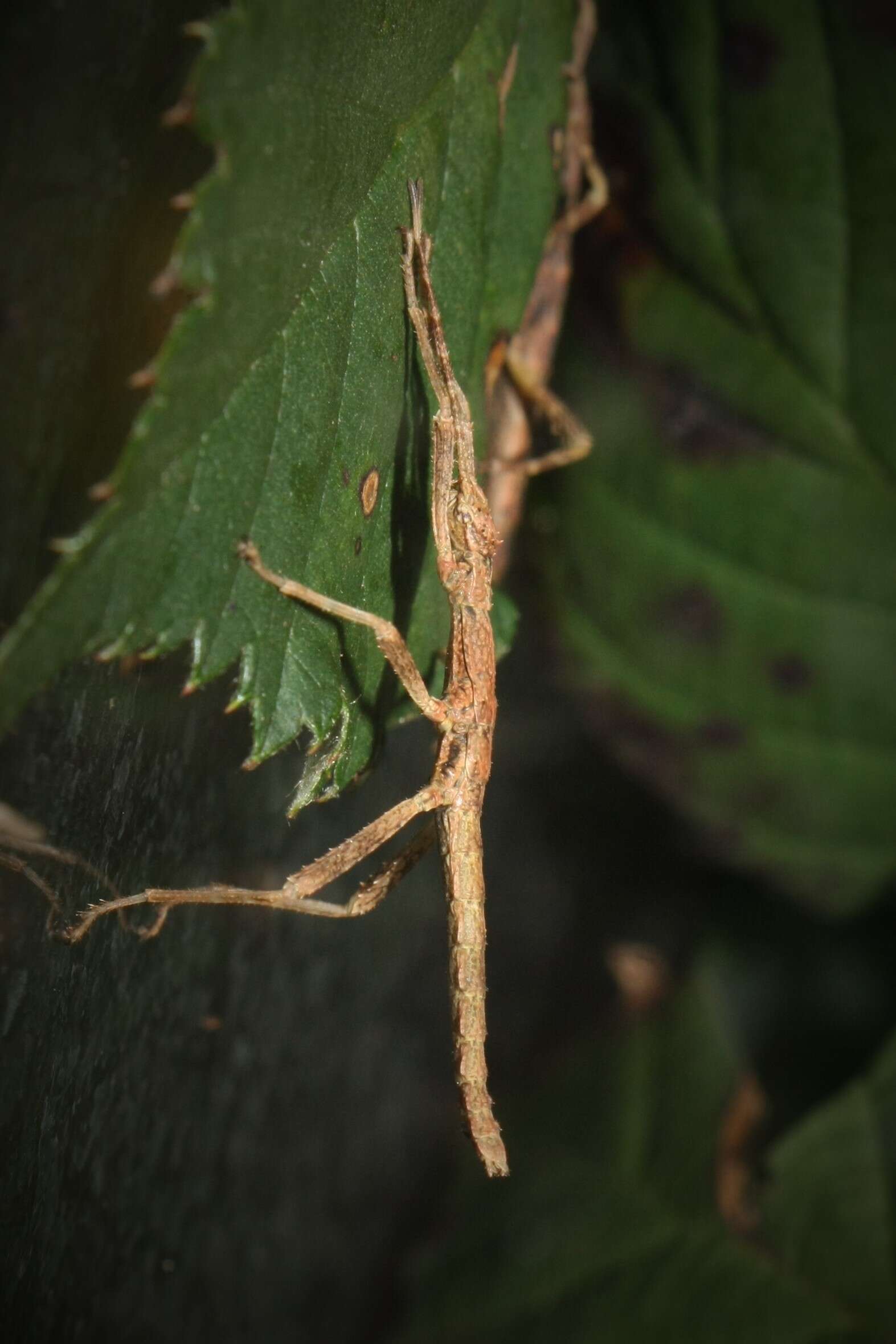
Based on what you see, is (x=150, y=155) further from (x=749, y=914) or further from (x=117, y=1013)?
(x=749, y=914)

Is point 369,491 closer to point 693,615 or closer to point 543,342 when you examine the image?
point 543,342

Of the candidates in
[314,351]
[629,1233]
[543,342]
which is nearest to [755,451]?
[543,342]

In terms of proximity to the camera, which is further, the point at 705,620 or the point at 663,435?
the point at 705,620

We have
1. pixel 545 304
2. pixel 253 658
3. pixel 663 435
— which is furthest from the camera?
pixel 663 435

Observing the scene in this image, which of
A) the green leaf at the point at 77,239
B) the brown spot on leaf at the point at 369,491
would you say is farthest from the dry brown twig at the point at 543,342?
the green leaf at the point at 77,239

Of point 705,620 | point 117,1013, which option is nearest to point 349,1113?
point 705,620

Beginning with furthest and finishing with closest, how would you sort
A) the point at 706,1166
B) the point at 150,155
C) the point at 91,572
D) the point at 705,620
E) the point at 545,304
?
the point at 706,1166 → the point at 705,620 → the point at 545,304 → the point at 150,155 → the point at 91,572

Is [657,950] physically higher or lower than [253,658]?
lower

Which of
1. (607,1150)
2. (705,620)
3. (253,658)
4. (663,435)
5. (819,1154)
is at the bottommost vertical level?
(607,1150)

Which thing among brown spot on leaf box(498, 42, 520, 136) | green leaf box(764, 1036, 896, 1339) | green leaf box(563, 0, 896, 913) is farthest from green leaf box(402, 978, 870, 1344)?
brown spot on leaf box(498, 42, 520, 136)
